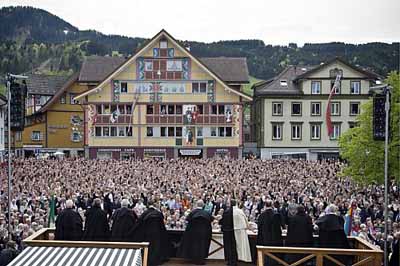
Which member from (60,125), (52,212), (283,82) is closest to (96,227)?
(52,212)

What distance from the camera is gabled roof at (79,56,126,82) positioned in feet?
171

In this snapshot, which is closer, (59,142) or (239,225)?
(239,225)

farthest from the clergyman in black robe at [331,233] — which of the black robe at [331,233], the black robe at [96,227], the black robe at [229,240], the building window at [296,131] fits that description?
the building window at [296,131]

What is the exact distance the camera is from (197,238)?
11406 mm

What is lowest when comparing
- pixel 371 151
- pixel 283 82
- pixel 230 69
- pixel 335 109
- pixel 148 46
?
pixel 371 151

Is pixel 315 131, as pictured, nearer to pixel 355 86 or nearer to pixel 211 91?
pixel 355 86

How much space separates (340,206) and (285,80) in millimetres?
34384

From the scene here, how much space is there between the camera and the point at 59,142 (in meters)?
54.3

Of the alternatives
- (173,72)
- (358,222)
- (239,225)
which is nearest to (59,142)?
(173,72)

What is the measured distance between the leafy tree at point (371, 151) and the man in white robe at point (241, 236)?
49.7 feet

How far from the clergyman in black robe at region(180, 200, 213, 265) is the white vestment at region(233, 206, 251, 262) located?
505 millimetres

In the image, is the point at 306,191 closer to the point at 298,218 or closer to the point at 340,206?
the point at 340,206

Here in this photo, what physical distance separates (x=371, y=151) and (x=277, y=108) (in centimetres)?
2507

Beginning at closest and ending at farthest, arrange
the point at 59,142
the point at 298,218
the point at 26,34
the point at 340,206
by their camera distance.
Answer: the point at 298,218
the point at 340,206
the point at 59,142
the point at 26,34
